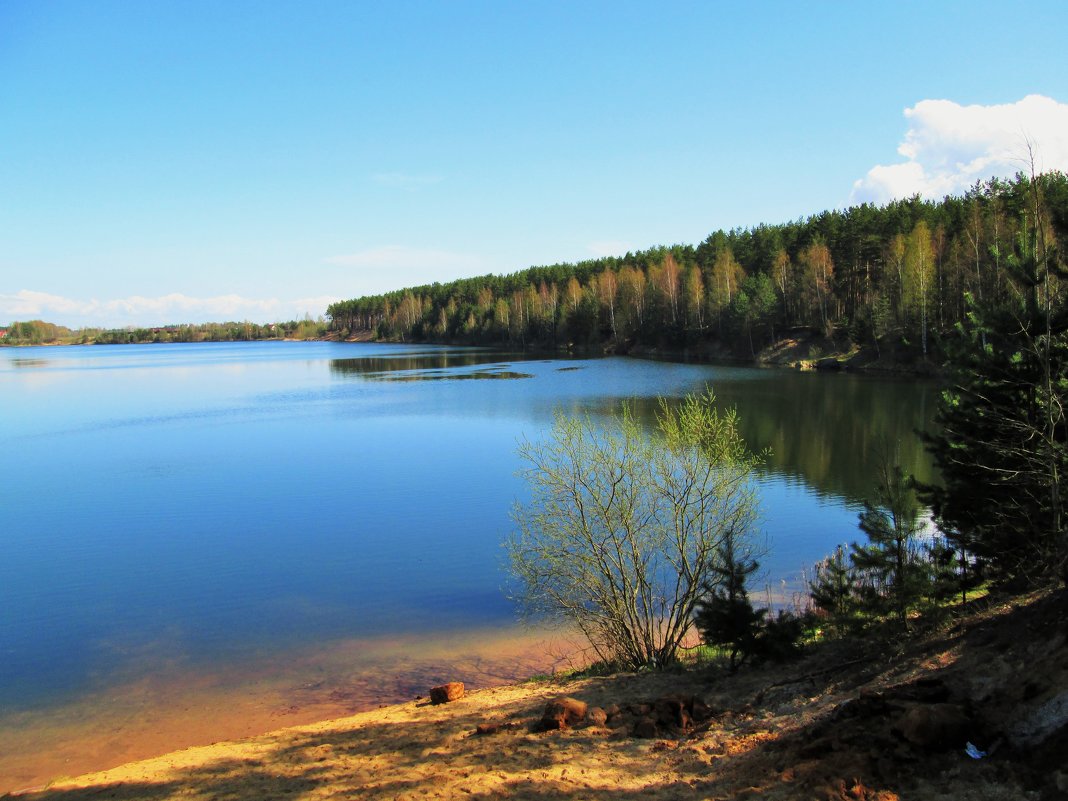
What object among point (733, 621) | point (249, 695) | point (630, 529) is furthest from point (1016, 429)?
point (249, 695)

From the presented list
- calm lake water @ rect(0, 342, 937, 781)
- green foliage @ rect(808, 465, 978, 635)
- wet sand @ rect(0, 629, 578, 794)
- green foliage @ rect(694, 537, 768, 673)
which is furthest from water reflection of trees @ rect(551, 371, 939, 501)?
wet sand @ rect(0, 629, 578, 794)

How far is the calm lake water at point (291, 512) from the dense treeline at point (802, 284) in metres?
7.62

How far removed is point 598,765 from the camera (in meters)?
7.53

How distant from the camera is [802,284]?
6925 centimetres

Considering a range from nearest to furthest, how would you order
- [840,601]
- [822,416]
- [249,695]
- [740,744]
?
[740,744] < [840,601] < [249,695] < [822,416]

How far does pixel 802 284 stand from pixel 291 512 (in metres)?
59.5

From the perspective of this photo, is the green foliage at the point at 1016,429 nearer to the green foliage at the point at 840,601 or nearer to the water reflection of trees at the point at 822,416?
the green foliage at the point at 840,601

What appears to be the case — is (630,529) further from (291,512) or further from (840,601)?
(291,512)

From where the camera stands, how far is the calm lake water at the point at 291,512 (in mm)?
14859

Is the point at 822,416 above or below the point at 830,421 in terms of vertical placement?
above

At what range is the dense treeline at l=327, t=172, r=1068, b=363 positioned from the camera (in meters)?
51.2

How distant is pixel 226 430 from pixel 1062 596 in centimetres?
3911

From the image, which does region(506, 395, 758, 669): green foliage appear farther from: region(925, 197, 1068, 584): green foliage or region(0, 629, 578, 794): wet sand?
region(925, 197, 1068, 584): green foliage

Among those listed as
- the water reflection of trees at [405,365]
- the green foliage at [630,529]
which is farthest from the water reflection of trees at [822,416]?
the water reflection of trees at [405,365]
